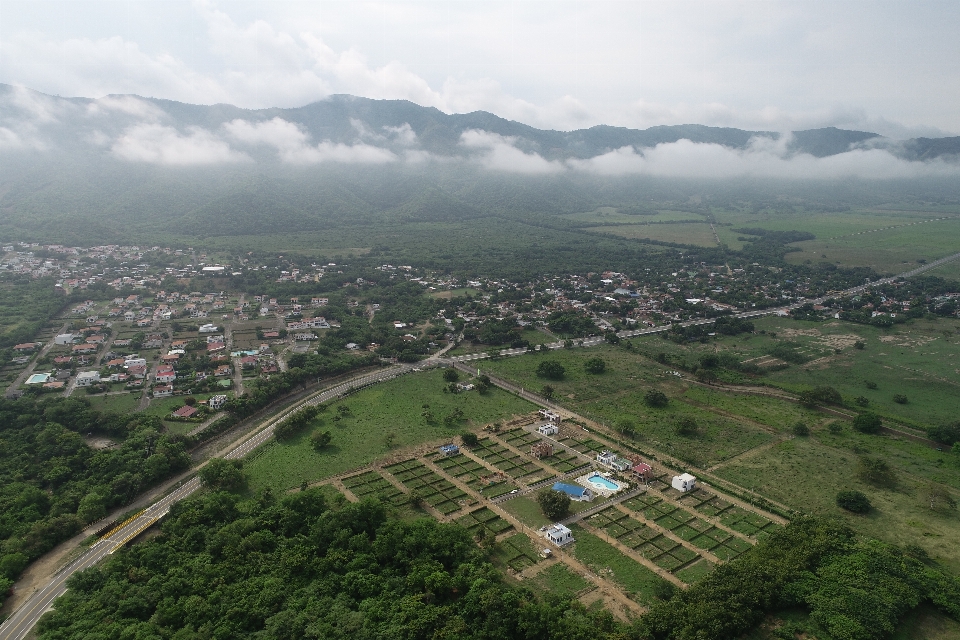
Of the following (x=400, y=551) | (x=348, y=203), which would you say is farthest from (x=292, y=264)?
(x=400, y=551)

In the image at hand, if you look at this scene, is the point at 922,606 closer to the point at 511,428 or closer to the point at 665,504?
the point at 665,504

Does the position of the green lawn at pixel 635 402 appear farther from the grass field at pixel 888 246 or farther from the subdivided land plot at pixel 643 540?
the grass field at pixel 888 246

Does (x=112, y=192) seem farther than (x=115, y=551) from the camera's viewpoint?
Yes

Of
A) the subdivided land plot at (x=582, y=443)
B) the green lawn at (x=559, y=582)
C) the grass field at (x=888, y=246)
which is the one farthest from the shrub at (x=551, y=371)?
the grass field at (x=888, y=246)

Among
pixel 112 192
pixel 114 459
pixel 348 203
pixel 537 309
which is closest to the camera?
pixel 114 459

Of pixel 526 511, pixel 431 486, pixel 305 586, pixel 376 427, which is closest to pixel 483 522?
pixel 526 511

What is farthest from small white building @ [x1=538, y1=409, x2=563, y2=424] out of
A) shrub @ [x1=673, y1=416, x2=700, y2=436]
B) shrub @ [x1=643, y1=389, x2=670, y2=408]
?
shrub @ [x1=673, y1=416, x2=700, y2=436]

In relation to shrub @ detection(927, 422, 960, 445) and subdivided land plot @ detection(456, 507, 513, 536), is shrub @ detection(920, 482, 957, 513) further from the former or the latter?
subdivided land plot @ detection(456, 507, 513, 536)

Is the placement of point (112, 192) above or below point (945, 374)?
above
